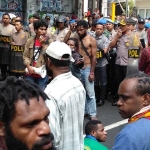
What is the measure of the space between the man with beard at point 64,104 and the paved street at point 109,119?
2.41 m

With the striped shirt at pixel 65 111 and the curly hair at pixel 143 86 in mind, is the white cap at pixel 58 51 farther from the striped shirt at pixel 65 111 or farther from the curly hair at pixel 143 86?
the curly hair at pixel 143 86

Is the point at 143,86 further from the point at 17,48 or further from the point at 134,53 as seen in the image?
the point at 17,48

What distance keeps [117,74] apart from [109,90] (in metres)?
0.94

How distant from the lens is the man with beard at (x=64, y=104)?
290 cm

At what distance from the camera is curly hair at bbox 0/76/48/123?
5.57ft

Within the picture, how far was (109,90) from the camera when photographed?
330 inches

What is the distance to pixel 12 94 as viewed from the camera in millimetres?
1760

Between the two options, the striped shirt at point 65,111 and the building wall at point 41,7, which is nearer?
the striped shirt at point 65,111

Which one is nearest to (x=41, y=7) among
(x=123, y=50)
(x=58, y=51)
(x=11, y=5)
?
(x=11, y=5)

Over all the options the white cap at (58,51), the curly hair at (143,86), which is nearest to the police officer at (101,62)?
Result: the white cap at (58,51)

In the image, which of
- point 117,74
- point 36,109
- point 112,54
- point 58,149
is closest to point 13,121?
point 36,109

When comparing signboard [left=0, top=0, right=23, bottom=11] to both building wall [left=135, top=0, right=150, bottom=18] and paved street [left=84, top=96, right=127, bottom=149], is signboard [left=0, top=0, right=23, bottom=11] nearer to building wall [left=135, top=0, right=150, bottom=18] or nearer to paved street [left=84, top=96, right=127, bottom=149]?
paved street [left=84, top=96, right=127, bottom=149]

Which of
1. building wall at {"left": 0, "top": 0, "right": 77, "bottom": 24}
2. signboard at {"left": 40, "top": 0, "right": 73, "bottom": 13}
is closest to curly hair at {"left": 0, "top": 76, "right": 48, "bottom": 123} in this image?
building wall at {"left": 0, "top": 0, "right": 77, "bottom": 24}

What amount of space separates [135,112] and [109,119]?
409 cm
